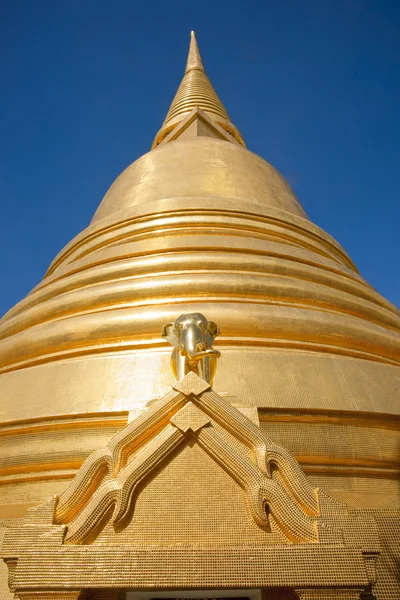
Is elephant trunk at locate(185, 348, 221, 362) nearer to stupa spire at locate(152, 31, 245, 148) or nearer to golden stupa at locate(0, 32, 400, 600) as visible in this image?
golden stupa at locate(0, 32, 400, 600)

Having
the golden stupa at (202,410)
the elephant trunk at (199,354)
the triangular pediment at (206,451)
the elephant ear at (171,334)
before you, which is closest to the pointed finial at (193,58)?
the golden stupa at (202,410)

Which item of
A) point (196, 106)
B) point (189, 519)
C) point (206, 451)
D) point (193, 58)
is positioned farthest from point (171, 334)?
point (193, 58)

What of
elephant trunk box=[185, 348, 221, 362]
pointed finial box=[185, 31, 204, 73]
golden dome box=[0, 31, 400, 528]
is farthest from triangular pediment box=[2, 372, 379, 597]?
pointed finial box=[185, 31, 204, 73]

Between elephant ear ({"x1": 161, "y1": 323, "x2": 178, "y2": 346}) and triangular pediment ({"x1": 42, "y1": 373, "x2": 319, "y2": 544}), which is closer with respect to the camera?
triangular pediment ({"x1": 42, "y1": 373, "x2": 319, "y2": 544})

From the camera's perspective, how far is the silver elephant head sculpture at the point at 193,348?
11.2 feet

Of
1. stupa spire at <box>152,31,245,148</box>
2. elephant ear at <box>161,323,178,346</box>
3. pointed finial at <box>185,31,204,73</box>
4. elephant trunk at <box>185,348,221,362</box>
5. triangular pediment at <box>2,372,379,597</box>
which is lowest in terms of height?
triangular pediment at <box>2,372,379,597</box>

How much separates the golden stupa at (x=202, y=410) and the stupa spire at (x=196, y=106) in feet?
13.7

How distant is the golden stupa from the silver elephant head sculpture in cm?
7

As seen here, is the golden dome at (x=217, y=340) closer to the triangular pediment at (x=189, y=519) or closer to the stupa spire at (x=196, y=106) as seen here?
the triangular pediment at (x=189, y=519)

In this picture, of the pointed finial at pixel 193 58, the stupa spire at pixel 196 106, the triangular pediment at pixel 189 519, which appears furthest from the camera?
the pointed finial at pixel 193 58

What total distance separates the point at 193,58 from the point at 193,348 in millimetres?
19045

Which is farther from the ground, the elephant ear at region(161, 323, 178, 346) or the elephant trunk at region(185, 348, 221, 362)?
the elephant ear at region(161, 323, 178, 346)

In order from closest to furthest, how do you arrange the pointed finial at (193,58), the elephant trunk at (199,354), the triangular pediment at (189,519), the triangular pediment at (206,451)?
the triangular pediment at (189,519) < the triangular pediment at (206,451) < the elephant trunk at (199,354) < the pointed finial at (193,58)

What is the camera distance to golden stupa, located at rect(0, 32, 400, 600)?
2.17 meters
